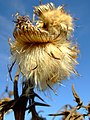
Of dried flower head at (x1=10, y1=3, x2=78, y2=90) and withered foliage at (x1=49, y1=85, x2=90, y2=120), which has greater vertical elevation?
dried flower head at (x1=10, y1=3, x2=78, y2=90)

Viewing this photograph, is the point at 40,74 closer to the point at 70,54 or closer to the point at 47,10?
the point at 70,54

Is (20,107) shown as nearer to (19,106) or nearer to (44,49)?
(19,106)

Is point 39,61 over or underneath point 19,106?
over

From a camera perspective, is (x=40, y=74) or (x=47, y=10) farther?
(x=47, y=10)

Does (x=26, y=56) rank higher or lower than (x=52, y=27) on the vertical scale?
lower

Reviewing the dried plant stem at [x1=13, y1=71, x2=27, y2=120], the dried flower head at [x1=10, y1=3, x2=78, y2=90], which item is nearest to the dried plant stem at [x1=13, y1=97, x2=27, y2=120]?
the dried plant stem at [x1=13, y1=71, x2=27, y2=120]

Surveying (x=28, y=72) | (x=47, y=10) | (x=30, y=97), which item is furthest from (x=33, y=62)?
(x=47, y=10)

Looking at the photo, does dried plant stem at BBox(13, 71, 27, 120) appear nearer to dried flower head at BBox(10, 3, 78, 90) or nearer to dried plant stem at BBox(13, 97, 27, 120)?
dried plant stem at BBox(13, 97, 27, 120)

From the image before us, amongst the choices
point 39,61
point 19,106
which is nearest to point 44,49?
point 39,61

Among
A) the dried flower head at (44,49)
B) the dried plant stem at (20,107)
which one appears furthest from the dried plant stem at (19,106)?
the dried flower head at (44,49)
